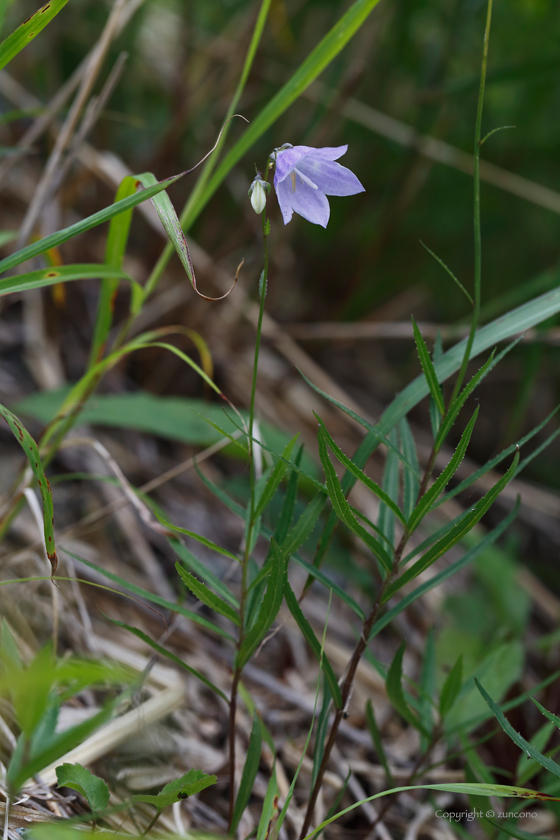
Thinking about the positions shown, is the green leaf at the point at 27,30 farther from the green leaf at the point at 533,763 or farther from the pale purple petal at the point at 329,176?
the green leaf at the point at 533,763

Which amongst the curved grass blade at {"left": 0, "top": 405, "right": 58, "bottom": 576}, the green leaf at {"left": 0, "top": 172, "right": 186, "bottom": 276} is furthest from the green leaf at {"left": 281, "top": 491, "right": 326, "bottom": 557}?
the green leaf at {"left": 0, "top": 172, "right": 186, "bottom": 276}

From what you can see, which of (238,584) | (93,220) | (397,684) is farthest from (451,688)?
(238,584)

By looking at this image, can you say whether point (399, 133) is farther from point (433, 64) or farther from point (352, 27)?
point (352, 27)

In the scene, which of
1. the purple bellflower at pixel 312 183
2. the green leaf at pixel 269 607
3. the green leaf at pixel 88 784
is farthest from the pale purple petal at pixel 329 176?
the green leaf at pixel 88 784

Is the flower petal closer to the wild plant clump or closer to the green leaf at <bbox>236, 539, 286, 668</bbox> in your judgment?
the wild plant clump

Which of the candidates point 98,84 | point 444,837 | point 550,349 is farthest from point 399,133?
point 444,837

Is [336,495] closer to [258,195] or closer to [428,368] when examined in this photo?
[428,368]
